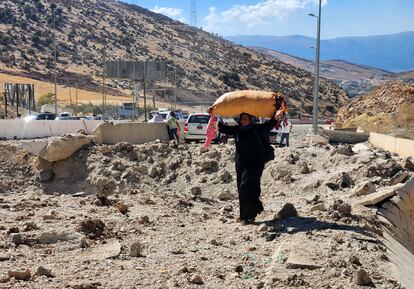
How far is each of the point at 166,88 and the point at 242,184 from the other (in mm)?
70840

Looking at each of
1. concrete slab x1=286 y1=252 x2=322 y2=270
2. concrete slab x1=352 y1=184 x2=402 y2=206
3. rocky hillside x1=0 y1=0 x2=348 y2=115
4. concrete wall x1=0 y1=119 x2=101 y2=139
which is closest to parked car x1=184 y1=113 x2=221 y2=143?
concrete wall x1=0 y1=119 x2=101 y2=139

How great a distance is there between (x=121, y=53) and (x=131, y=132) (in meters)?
68.8

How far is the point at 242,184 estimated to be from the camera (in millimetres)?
10148

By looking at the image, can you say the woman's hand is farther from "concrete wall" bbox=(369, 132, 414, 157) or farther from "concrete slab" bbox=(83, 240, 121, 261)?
"concrete wall" bbox=(369, 132, 414, 157)

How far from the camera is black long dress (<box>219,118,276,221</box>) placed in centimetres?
1004

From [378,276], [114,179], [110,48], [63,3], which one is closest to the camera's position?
[378,276]

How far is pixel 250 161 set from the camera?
33.3ft

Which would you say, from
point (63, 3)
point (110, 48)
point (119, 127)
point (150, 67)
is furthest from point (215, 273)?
point (63, 3)

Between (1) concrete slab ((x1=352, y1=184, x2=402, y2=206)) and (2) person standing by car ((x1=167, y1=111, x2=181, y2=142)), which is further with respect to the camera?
(2) person standing by car ((x1=167, y1=111, x2=181, y2=142))

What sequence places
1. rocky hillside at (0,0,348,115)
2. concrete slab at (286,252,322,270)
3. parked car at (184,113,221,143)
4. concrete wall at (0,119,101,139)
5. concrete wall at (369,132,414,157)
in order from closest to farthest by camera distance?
concrete slab at (286,252,322,270) < concrete wall at (369,132,414,157) < concrete wall at (0,119,101,139) < parked car at (184,113,221,143) < rocky hillside at (0,0,348,115)

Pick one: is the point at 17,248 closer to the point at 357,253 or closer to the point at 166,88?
the point at 357,253

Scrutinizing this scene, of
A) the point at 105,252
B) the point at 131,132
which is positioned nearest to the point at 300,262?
the point at 105,252

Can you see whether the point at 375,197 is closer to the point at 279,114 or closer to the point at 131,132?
the point at 279,114

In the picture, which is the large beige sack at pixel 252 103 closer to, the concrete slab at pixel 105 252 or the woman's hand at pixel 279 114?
the woman's hand at pixel 279 114
